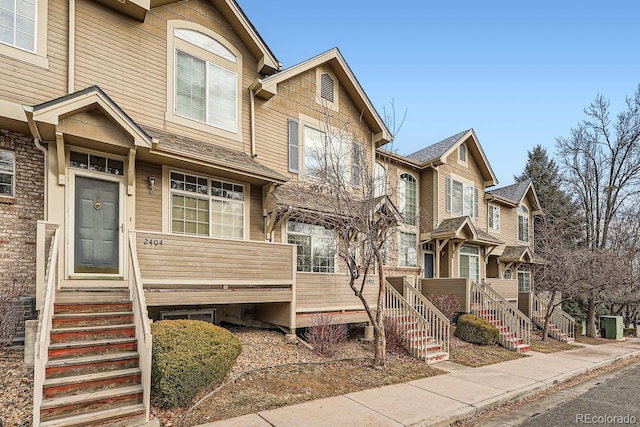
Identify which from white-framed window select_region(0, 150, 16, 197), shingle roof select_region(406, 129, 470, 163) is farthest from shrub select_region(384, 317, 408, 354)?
white-framed window select_region(0, 150, 16, 197)

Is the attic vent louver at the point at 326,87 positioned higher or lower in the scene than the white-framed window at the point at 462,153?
higher

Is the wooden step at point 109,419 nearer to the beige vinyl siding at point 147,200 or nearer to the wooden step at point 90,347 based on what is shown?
the wooden step at point 90,347

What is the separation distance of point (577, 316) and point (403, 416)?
2295 cm

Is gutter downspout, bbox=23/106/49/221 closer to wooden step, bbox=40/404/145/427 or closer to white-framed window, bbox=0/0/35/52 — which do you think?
white-framed window, bbox=0/0/35/52

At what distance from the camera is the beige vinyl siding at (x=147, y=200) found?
28.7 ft

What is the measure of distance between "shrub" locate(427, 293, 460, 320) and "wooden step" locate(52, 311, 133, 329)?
10.6m

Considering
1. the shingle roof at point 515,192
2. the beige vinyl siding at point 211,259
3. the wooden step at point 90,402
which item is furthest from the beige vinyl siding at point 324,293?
the shingle roof at point 515,192

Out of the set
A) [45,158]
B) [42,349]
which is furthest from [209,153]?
[42,349]

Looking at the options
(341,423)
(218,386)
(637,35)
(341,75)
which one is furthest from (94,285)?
(637,35)

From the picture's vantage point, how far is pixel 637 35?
1728 centimetres

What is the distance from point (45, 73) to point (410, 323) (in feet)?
35.3

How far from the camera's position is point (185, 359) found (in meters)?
5.88

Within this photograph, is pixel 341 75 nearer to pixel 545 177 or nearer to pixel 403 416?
pixel 403 416

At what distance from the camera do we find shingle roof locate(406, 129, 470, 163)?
707 inches
